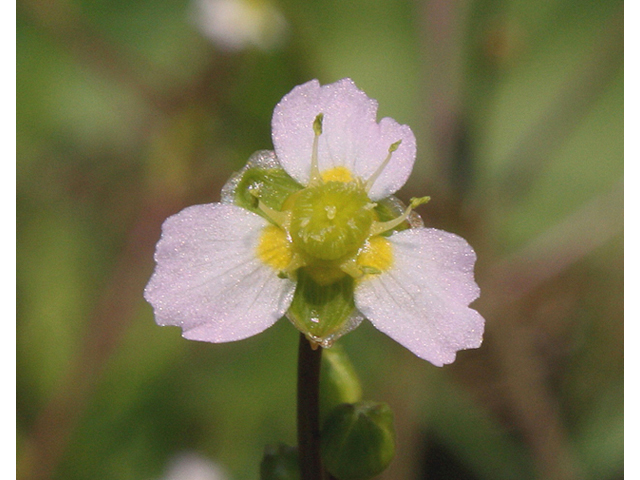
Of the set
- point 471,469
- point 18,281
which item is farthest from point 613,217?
point 18,281

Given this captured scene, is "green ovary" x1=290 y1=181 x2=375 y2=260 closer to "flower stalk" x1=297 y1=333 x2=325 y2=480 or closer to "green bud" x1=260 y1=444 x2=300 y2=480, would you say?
"flower stalk" x1=297 y1=333 x2=325 y2=480

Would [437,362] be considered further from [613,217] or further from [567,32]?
[567,32]

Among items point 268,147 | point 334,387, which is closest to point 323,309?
point 334,387

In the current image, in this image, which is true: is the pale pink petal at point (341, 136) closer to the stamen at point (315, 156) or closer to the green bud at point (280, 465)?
the stamen at point (315, 156)

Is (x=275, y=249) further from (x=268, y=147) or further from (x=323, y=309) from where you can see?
(x=268, y=147)

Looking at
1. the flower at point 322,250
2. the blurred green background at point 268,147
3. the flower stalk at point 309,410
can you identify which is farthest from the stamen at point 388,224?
the blurred green background at point 268,147

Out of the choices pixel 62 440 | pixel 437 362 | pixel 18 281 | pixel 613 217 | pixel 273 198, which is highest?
pixel 273 198

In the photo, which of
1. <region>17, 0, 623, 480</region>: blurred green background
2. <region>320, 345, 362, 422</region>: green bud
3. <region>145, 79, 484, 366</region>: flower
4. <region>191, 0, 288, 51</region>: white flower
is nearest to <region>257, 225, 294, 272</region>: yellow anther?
<region>145, 79, 484, 366</region>: flower
